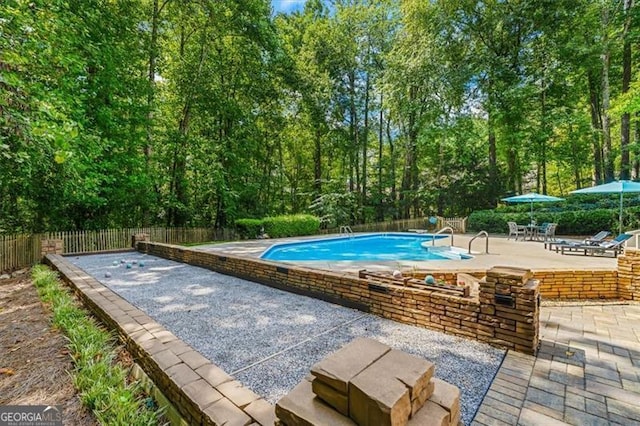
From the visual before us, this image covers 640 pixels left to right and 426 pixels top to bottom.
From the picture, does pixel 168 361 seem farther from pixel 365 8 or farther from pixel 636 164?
pixel 365 8

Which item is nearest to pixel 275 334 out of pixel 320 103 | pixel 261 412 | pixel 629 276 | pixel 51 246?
pixel 261 412

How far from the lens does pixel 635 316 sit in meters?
3.79

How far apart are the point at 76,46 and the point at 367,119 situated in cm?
1541

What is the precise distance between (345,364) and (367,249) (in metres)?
11.2

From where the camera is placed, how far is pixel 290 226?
592 inches

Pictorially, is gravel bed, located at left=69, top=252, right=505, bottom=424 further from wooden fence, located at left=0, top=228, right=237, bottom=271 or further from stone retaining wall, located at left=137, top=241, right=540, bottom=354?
wooden fence, located at left=0, top=228, right=237, bottom=271

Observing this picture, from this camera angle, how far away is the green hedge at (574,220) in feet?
37.1

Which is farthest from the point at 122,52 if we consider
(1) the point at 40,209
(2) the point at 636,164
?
(2) the point at 636,164

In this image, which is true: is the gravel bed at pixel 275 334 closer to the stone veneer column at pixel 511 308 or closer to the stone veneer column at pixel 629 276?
the stone veneer column at pixel 511 308

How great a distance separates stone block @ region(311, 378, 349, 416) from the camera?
1.15m

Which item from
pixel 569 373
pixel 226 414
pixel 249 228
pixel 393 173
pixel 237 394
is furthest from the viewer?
pixel 393 173

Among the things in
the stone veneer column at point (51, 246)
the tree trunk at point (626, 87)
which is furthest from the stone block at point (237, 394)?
the tree trunk at point (626, 87)

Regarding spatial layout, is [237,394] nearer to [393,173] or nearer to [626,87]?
[626,87]

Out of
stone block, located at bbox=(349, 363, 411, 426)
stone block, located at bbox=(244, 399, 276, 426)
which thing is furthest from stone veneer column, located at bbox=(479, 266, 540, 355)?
stone block, located at bbox=(244, 399, 276, 426)
